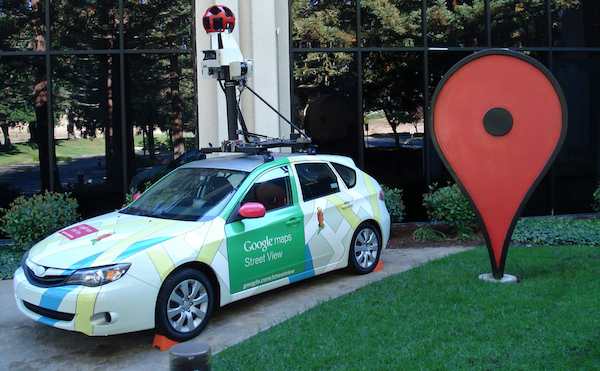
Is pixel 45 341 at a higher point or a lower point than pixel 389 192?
lower

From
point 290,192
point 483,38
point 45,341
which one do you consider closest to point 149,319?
point 45,341

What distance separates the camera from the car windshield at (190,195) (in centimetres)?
584

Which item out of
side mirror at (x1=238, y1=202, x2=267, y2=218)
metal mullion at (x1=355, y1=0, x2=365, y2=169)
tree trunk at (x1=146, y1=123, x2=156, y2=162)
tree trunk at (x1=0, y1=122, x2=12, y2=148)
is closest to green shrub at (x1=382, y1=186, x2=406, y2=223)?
metal mullion at (x1=355, y1=0, x2=365, y2=169)

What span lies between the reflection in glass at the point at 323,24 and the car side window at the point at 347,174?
3.92 m

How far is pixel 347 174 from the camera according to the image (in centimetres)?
734

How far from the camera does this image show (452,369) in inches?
166

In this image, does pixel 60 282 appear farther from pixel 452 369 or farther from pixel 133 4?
pixel 133 4

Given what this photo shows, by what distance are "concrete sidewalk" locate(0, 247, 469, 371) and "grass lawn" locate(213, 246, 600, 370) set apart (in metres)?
0.43

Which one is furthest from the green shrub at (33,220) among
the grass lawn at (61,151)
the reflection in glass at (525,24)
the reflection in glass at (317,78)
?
the reflection in glass at (525,24)

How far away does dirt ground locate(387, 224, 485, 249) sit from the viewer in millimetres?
9359

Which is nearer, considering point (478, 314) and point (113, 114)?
point (478, 314)

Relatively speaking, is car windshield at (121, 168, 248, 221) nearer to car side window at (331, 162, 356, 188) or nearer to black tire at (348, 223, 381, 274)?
car side window at (331, 162, 356, 188)

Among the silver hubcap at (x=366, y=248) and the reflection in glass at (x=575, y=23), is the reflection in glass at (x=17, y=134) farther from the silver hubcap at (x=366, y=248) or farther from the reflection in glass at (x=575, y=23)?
the reflection in glass at (x=575, y=23)

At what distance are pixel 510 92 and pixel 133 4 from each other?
6487mm
